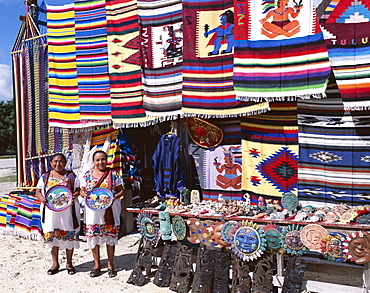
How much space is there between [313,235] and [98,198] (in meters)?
2.54

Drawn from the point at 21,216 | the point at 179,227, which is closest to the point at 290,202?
the point at 179,227

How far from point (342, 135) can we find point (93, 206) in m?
3.12

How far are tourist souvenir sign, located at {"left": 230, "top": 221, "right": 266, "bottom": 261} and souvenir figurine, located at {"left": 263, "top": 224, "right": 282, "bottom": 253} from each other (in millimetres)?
57

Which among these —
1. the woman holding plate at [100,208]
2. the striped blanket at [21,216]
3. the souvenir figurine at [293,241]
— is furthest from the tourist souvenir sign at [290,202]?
the striped blanket at [21,216]

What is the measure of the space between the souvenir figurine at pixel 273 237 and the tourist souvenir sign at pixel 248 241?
0.19ft

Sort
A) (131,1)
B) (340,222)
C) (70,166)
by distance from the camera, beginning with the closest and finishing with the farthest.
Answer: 1. (340,222)
2. (131,1)
3. (70,166)

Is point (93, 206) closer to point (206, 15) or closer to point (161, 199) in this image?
point (161, 199)

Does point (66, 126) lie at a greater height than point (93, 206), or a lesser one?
greater

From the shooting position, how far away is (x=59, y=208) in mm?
4797

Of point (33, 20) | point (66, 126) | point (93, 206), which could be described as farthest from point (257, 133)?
point (33, 20)

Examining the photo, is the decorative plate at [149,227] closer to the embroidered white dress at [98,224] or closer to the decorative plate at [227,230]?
the embroidered white dress at [98,224]

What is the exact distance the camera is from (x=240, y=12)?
14.5ft

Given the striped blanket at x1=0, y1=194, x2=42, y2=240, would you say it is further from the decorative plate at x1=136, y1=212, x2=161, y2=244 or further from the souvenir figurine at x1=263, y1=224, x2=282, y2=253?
the souvenir figurine at x1=263, y1=224, x2=282, y2=253

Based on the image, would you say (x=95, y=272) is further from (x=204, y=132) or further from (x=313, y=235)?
(x=313, y=235)
